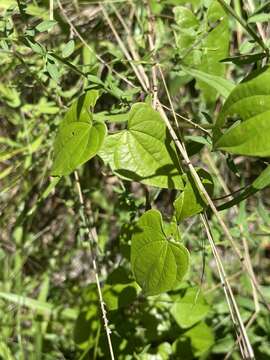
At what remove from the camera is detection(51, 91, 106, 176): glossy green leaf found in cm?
83

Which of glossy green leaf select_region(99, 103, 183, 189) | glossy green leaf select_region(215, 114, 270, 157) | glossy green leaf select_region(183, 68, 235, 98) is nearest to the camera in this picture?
glossy green leaf select_region(215, 114, 270, 157)

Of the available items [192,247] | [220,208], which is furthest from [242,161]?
[220,208]

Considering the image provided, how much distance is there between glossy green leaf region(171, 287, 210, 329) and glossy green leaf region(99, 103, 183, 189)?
392 millimetres

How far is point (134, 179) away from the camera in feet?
2.88

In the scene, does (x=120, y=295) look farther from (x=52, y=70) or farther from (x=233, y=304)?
(x=52, y=70)

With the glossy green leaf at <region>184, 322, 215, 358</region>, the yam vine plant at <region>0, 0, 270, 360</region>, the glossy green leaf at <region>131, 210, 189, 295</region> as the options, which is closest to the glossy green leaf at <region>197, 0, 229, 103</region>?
the yam vine plant at <region>0, 0, 270, 360</region>

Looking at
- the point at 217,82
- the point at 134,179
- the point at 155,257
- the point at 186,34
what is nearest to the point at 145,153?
the point at 134,179

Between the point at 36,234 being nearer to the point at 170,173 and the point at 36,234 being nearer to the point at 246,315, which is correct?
the point at 246,315

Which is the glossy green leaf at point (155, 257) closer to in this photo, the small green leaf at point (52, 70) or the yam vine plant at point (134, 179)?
the yam vine plant at point (134, 179)

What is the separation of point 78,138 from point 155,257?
0.21 m

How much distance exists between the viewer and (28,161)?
1.37 metres

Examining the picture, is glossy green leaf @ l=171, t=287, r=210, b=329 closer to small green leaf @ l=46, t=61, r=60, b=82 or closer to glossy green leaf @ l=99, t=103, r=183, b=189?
glossy green leaf @ l=99, t=103, r=183, b=189

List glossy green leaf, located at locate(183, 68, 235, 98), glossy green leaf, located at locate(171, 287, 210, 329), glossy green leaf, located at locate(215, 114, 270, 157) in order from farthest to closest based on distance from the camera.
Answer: glossy green leaf, located at locate(171, 287, 210, 329) < glossy green leaf, located at locate(183, 68, 235, 98) < glossy green leaf, located at locate(215, 114, 270, 157)

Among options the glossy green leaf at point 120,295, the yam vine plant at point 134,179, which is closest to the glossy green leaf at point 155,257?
the yam vine plant at point 134,179
